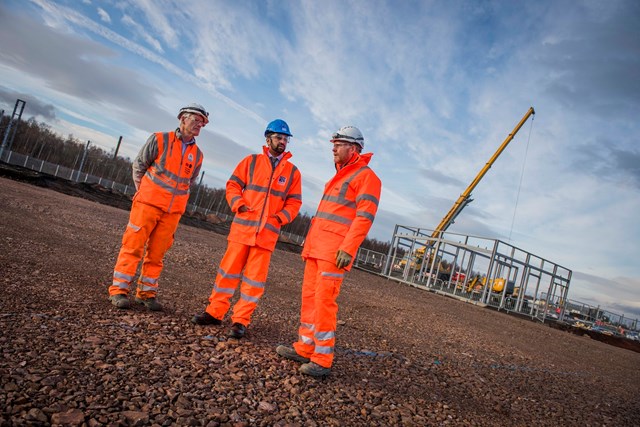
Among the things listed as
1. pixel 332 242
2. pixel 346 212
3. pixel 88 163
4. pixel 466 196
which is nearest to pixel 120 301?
pixel 332 242

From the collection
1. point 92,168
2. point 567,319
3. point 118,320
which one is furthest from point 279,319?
point 92,168

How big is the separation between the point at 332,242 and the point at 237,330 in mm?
1274

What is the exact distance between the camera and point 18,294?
3.32 metres

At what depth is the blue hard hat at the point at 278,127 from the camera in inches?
155

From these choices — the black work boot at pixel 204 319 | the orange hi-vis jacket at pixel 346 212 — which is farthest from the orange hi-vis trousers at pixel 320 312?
the black work boot at pixel 204 319

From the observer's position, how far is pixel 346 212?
3.41m

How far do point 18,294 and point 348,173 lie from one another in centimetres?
322

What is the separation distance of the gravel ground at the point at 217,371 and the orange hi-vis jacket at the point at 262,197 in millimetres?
1019

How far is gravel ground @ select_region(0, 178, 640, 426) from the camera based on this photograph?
2.08 metres

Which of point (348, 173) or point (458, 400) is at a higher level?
point (348, 173)

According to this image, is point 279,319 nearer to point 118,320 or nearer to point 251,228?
point 251,228

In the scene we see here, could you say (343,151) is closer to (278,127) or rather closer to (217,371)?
(278,127)

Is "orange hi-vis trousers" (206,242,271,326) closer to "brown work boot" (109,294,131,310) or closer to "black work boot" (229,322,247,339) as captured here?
"black work boot" (229,322,247,339)

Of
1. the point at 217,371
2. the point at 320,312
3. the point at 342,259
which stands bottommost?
the point at 217,371
